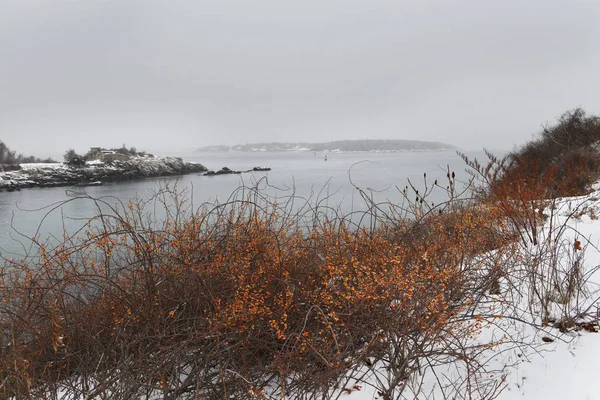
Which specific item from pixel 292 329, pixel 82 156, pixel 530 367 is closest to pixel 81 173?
pixel 82 156

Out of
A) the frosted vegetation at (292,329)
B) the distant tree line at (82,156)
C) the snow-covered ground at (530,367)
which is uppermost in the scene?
the distant tree line at (82,156)

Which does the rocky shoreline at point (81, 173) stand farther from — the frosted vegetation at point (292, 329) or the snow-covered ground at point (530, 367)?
the snow-covered ground at point (530, 367)

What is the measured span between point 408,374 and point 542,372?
900 mm

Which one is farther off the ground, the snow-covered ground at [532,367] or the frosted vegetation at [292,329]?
the frosted vegetation at [292,329]

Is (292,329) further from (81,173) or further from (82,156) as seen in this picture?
(82,156)

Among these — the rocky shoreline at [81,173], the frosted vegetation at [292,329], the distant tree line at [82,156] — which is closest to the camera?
the frosted vegetation at [292,329]

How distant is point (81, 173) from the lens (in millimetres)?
40969

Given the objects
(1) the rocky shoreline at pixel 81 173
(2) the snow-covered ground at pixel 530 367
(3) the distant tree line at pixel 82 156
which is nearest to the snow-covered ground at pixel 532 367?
(2) the snow-covered ground at pixel 530 367

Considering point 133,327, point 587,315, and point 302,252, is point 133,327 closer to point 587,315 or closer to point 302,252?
point 302,252

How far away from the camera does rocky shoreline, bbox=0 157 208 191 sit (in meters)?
35.8

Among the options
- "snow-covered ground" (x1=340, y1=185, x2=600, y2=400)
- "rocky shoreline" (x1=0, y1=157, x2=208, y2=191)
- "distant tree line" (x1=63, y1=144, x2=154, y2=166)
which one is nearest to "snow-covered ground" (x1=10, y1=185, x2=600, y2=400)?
"snow-covered ground" (x1=340, y1=185, x2=600, y2=400)

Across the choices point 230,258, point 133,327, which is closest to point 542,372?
point 230,258

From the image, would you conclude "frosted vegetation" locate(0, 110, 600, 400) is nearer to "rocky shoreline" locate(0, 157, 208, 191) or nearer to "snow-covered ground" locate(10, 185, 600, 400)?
"snow-covered ground" locate(10, 185, 600, 400)

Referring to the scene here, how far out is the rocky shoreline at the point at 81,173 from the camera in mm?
35750
